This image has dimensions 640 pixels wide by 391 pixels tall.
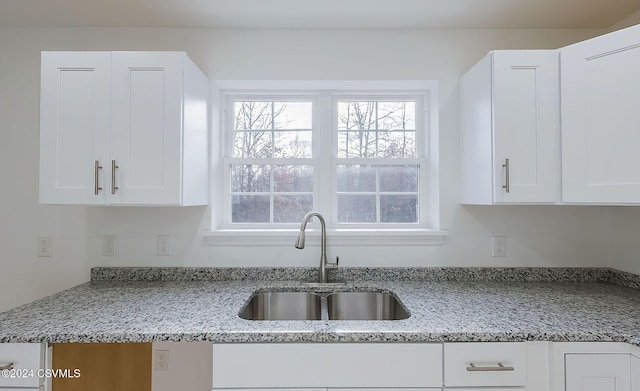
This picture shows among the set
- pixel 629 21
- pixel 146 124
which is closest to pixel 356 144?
pixel 146 124

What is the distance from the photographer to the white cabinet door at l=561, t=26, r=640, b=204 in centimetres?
142

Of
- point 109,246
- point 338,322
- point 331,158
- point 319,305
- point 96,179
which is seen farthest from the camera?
point 331,158

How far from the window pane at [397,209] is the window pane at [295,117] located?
69 cm

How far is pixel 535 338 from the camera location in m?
1.20

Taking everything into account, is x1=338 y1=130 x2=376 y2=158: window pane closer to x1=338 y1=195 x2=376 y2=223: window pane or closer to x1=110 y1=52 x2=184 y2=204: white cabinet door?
x1=338 y1=195 x2=376 y2=223: window pane

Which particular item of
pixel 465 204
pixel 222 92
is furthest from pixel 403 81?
pixel 222 92

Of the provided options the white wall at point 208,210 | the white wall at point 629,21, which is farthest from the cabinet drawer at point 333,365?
the white wall at point 629,21

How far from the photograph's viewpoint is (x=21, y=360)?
118cm

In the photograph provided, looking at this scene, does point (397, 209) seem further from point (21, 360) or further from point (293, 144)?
point (21, 360)

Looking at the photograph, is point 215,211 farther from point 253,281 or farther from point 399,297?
point 399,297

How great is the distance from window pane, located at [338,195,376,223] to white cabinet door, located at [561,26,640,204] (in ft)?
3.28

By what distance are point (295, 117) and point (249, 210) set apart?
664mm

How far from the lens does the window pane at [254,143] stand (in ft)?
7.18

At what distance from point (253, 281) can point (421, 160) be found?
49.8 inches
